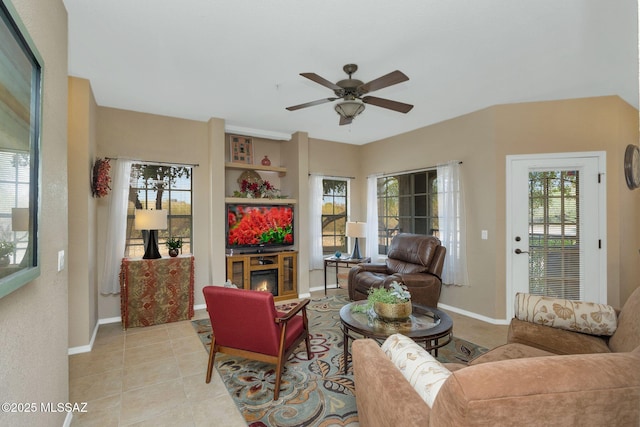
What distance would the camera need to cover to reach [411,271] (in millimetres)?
4191

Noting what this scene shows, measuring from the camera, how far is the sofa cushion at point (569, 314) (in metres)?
1.95

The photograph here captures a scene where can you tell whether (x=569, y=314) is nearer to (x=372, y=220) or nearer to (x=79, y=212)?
(x=372, y=220)

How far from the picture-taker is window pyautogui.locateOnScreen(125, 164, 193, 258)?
13.3 feet

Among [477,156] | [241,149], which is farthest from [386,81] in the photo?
[241,149]

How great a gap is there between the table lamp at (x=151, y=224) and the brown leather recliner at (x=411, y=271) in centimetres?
263

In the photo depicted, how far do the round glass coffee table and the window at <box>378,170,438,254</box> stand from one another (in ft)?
7.90

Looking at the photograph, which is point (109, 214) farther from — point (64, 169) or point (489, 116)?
point (489, 116)

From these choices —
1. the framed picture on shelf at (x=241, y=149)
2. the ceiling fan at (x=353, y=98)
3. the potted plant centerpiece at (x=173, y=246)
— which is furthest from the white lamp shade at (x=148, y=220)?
the ceiling fan at (x=353, y=98)

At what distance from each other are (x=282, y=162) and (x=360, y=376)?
14.3 feet

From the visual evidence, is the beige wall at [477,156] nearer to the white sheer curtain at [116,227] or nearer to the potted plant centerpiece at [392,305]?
the white sheer curtain at [116,227]

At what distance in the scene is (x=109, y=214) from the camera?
12.3 feet

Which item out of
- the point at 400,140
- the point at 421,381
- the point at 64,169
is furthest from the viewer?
the point at 400,140

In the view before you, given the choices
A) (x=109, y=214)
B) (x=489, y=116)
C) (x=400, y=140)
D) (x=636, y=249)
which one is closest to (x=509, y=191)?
(x=489, y=116)

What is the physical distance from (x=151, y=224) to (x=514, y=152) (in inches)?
179
